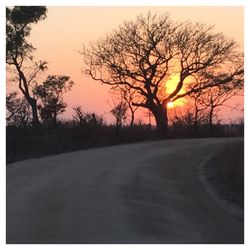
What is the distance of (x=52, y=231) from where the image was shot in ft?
37.1

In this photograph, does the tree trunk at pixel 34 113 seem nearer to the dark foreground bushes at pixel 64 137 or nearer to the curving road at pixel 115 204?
the dark foreground bushes at pixel 64 137

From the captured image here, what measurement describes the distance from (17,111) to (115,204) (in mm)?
27490

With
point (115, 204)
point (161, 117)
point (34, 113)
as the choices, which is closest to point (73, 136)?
point (34, 113)

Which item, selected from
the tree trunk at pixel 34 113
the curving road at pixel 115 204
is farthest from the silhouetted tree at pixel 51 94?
the curving road at pixel 115 204

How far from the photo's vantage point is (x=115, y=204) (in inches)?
559

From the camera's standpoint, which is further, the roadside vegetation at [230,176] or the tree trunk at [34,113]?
the tree trunk at [34,113]

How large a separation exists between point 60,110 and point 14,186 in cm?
2470

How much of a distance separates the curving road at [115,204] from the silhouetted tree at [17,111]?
1435cm

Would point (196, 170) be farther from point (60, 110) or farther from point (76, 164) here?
point (60, 110)

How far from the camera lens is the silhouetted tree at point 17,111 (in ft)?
122

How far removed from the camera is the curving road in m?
11.2

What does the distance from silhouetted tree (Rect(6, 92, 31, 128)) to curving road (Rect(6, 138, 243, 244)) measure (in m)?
14.3

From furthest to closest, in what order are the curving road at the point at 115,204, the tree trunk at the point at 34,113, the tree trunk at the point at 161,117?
the tree trunk at the point at 161,117
the tree trunk at the point at 34,113
the curving road at the point at 115,204
